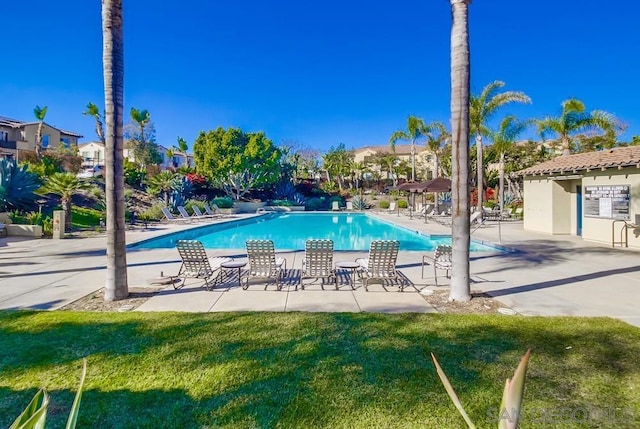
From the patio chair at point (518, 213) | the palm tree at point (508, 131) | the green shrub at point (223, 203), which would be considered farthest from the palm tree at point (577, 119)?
the green shrub at point (223, 203)

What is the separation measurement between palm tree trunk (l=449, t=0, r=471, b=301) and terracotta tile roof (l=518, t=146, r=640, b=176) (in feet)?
33.2

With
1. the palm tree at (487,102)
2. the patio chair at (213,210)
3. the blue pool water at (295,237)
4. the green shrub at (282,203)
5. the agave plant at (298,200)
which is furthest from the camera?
the agave plant at (298,200)

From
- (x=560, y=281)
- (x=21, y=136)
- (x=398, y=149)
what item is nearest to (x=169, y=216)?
(x=560, y=281)

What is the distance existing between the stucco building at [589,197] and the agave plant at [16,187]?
2440 centimetres

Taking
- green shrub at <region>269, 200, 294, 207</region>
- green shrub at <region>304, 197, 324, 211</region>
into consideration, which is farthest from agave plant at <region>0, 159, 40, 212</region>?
green shrub at <region>304, 197, 324, 211</region>

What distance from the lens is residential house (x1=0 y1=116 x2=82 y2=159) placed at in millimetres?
38531

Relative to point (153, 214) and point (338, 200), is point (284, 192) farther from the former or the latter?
point (153, 214)

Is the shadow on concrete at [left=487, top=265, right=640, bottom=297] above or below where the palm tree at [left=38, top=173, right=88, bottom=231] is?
below

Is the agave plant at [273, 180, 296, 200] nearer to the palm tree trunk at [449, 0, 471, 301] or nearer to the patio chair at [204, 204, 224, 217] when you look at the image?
the patio chair at [204, 204, 224, 217]

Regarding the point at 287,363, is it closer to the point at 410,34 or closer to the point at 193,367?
the point at 193,367

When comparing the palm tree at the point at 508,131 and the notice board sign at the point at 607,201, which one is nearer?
the notice board sign at the point at 607,201

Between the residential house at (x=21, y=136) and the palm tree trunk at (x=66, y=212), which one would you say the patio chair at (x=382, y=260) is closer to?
the palm tree trunk at (x=66, y=212)

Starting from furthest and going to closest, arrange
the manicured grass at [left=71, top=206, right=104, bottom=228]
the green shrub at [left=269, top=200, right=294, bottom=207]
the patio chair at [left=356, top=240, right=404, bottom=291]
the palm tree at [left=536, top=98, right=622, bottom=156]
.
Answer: the green shrub at [left=269, top=200, right=294, bottom=207] < the palm tree at [left=536, top=98, right=622, bottom=156] < the manicured grass at [left=71, top=206, right=104, bottom=228] < the patio chair at [left=356, top=240, right=404, bottom=291]

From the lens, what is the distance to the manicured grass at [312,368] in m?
3.21
